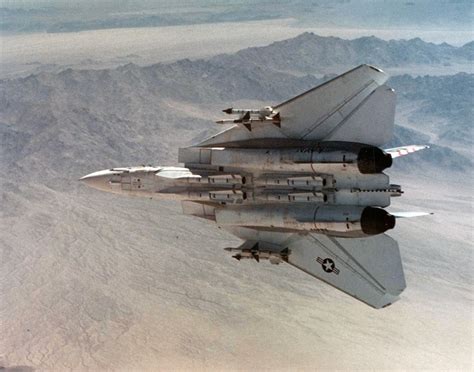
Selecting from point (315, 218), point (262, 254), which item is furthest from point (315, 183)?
point (262, 254)

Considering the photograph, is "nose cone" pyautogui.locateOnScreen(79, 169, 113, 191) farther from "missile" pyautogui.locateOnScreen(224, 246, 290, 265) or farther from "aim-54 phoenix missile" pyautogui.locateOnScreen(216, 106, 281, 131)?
"missile" pyautogui.locateOnScreen(224, 246, 290, 265)

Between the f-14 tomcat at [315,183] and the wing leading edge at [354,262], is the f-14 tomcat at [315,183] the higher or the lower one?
the higher one

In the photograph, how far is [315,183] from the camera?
72.9ft

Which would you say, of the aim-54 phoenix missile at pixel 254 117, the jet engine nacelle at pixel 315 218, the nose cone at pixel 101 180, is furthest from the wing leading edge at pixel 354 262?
the nose cone at pixel 101 180

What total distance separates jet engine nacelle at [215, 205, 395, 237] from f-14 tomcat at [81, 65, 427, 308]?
0.12 ft

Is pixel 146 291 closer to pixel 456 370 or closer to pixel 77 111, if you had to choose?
pixel 456 370

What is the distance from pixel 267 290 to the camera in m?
61.9

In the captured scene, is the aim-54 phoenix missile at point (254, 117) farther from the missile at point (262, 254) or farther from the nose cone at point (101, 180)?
the nose cone at point (101, 180)

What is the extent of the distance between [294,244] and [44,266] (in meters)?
50.1

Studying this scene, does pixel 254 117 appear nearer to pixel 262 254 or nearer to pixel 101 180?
pixel 262 254

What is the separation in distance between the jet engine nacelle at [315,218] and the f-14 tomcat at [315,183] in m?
0.04

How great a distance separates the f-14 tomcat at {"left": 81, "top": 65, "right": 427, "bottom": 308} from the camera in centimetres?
2189

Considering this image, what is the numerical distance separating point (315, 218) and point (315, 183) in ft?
4.23

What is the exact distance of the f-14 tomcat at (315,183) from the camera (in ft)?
71.8
